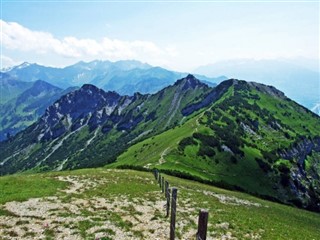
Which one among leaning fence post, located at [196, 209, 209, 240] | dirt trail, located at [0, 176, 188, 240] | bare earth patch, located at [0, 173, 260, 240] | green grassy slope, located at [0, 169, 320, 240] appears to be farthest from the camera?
green grassy slope, located at [0, 169, 320, 240]

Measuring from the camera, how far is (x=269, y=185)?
149500mm

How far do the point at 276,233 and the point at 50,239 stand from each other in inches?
960

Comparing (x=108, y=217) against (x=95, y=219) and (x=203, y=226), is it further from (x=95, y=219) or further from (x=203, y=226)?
(x=203, y=226)

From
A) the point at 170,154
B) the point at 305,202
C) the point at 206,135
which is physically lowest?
the point at 305,202

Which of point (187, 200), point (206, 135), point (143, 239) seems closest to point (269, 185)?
point (206, 135)

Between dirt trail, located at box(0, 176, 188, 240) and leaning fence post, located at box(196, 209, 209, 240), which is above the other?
leaning fence post, located at box(196, 209, 209, 240)

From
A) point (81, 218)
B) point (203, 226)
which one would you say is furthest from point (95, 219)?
point (203, 226)

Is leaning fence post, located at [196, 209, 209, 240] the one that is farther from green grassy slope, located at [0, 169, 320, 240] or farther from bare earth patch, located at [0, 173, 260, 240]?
green grassy slope, located at [0, 169, 320, 240]

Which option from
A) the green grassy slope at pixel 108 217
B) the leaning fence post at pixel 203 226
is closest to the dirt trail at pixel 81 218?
the green grassy slope at pixel 108 217

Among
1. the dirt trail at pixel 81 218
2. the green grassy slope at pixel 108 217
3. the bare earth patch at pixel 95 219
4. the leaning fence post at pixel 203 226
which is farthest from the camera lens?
the green grassy slope at pixel 108 217

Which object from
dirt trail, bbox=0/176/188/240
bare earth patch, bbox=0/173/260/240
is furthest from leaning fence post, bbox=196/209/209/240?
dirt trail, bbox=0/176/188/240

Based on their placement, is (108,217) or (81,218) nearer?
(81,218)

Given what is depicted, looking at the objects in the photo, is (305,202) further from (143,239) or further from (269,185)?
(143,239)

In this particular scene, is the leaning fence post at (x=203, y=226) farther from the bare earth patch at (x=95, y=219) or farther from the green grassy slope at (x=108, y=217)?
the green grassy slope at (x=108, y=217)
